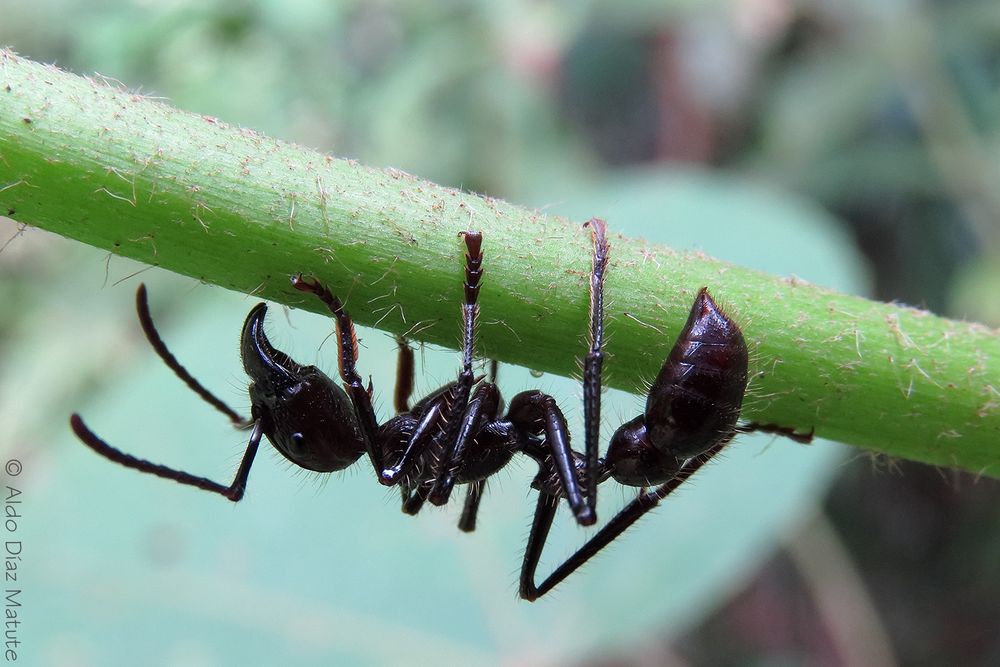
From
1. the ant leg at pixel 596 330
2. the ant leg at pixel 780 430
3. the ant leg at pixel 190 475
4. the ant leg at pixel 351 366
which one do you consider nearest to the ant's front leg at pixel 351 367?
the ant leg at pixel 351 366

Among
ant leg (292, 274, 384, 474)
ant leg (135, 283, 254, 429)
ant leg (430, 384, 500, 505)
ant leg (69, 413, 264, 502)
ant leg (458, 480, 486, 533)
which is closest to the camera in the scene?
ant leg (292, 274, 384, 474)

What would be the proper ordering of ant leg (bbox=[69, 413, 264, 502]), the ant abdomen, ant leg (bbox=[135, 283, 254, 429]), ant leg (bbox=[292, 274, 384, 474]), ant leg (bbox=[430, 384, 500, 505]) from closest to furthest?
ant leg (bbox=[292, 274, 384, 474]) → the ant abdomen → ant leg (bbox=[135, 283, 254, 429]) → ant leg (bbox=[69, 413, 264, 502]) → ant leg (bbox=[430, 384, 500, 505])

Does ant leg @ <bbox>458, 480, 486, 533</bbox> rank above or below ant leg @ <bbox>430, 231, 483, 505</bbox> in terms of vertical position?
below

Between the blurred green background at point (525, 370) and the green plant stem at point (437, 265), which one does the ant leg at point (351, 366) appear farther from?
the blurred green background at point (525, 370)

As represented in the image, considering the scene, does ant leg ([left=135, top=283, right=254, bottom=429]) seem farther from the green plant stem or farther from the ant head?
the green plant stem

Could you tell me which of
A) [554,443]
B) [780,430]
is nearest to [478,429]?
[554,443]

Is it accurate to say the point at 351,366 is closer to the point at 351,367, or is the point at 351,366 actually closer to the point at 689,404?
the point at 351,367

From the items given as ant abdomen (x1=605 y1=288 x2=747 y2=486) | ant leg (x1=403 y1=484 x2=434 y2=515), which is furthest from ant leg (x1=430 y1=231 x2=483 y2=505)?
ant abdomen (x1=605 y1=288 x2=747 y2=486)
